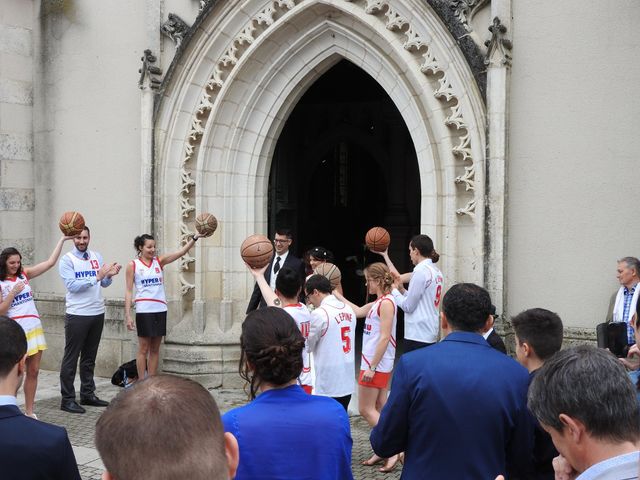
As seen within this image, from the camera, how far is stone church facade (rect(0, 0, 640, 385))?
6.88 meters

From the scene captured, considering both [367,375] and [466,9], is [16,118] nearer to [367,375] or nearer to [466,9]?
[466,9]

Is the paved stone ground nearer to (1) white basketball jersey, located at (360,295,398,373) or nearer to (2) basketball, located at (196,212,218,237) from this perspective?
(1) white basketball jersey, located at (360,295,398,373)

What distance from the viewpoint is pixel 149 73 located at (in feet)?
28.9

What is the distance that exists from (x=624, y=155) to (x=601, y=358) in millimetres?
5241

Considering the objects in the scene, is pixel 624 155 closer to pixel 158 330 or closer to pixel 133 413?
pixel 158 330

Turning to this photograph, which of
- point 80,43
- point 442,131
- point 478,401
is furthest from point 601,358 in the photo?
point 80,43

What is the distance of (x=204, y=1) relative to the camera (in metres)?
8.62

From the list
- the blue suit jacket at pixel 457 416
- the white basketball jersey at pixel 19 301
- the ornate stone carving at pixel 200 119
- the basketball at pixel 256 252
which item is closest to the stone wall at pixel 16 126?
the ornate stone carving at pixel 200 119

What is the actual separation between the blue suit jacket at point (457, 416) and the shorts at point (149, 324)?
5208 mm

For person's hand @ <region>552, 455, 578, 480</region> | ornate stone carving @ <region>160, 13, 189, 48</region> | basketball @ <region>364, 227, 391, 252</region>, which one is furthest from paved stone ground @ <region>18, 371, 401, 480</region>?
ornate stone carving @ <region>160, 13, 189, 48</region>

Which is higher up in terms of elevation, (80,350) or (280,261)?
(280,261)

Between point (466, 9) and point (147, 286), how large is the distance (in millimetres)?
4345

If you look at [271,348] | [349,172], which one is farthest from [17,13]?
[271,348]

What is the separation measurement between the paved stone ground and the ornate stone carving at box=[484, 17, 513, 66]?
3.72 meters
